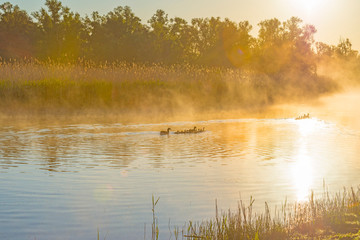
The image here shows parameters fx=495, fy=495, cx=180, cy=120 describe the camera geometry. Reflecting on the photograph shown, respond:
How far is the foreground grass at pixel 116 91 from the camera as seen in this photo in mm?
27797

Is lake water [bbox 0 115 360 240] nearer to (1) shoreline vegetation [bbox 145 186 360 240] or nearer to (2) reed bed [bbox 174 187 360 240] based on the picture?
(1) shoreline vegetation [bbox 145 186 360 240]

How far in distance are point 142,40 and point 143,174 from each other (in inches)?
2325

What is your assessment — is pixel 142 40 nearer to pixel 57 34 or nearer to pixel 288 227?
pixel 57 34

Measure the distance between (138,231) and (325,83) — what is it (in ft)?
183

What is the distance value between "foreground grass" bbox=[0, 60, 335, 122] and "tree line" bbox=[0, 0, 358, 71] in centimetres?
2835

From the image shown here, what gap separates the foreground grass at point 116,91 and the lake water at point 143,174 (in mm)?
7753

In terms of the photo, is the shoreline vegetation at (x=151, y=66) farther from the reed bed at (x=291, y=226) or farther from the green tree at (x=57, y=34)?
the reed bed at (x=291, y=226)

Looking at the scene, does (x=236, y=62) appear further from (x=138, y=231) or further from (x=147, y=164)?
(x=138, y=231)

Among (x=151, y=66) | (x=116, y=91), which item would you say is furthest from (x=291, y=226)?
(x=151, y=66)

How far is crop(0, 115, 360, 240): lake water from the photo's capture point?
25.3 ft

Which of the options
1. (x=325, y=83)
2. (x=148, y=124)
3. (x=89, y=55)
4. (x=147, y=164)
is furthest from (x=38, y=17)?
(x=147, y=164)

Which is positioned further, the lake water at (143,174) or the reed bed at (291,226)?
the lake water at (143,174)

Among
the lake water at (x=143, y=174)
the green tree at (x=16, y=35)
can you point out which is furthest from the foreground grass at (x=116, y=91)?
the green tree at (x=16, y=35)

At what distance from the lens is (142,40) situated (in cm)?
6881
